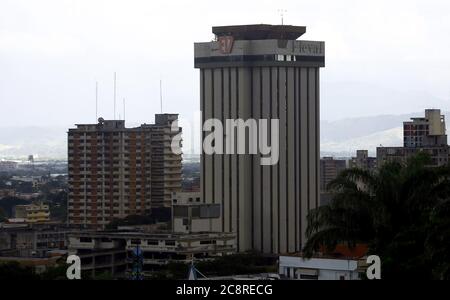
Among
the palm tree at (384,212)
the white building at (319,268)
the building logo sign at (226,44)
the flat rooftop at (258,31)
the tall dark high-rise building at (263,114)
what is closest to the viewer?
the palm tree at (384,212)

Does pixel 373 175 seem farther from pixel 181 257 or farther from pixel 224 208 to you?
pixel 224 208

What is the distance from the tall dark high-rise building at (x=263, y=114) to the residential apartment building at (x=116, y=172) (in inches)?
867

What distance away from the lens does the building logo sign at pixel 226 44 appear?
283 ft

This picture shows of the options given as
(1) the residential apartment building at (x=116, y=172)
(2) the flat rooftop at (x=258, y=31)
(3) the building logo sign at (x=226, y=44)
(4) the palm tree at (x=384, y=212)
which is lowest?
(4) the palm tree at (x=384, y=212)

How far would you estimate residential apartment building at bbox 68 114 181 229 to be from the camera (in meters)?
107

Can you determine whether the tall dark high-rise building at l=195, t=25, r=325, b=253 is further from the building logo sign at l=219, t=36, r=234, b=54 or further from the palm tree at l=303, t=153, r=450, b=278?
the palm tree at l=303, t=153, r=450, b=278

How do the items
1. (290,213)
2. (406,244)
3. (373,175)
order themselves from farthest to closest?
1. (290,213)
2. (373,175)
3. (406,244)

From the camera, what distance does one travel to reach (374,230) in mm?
16188

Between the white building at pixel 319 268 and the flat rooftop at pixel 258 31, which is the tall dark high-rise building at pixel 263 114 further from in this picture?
the white building at pixel 319 268

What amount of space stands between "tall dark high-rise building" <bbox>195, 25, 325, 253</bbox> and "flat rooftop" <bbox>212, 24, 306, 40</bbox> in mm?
97

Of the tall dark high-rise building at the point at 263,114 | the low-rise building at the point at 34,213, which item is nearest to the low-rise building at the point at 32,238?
the tall dark high-rise building at the point at 263,114
